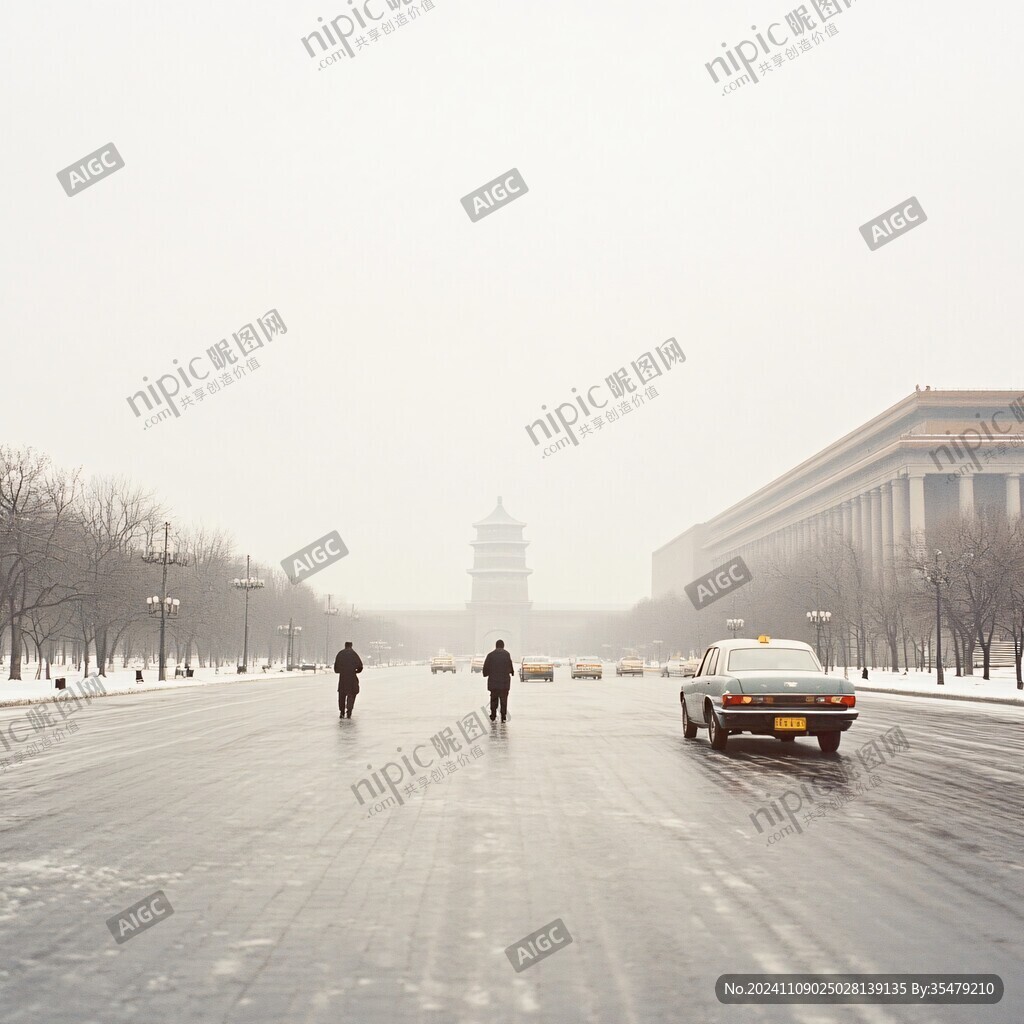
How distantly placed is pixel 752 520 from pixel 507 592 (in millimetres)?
64682

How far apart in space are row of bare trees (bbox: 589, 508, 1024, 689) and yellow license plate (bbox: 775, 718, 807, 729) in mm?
31579

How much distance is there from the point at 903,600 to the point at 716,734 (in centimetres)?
4805

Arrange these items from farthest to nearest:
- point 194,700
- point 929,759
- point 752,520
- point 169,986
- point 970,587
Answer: point 752,520
point 970,587
point 194,700
point 929,759
point 169,986

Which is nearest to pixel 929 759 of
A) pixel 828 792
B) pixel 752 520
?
pixel 828 792

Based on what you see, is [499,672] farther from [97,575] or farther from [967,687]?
[97,575]

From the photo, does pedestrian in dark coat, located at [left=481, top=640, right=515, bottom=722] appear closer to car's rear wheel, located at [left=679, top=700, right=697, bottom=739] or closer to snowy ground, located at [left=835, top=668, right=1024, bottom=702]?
car's rear wheel, located at [left=679, top=700, right=697, bottom=739]

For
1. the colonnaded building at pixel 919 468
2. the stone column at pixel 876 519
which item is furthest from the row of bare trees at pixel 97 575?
the stone column at pixel 876 519

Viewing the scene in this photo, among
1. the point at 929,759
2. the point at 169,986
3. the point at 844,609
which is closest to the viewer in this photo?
the point at 169,986

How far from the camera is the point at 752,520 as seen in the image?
139 meters

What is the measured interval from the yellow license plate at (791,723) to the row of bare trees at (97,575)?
3465 cm

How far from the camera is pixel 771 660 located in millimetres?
16891

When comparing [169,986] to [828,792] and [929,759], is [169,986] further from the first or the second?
[929,759]

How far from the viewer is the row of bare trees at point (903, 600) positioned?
50.9 meters

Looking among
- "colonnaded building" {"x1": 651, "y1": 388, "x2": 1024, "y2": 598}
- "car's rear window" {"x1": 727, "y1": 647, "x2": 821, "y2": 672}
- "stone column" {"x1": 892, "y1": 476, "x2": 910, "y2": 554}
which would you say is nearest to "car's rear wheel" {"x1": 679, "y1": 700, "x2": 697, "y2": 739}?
"car's rear window" {"x1": 727, "y1": 647, "x2": 821, "y2": 672}
